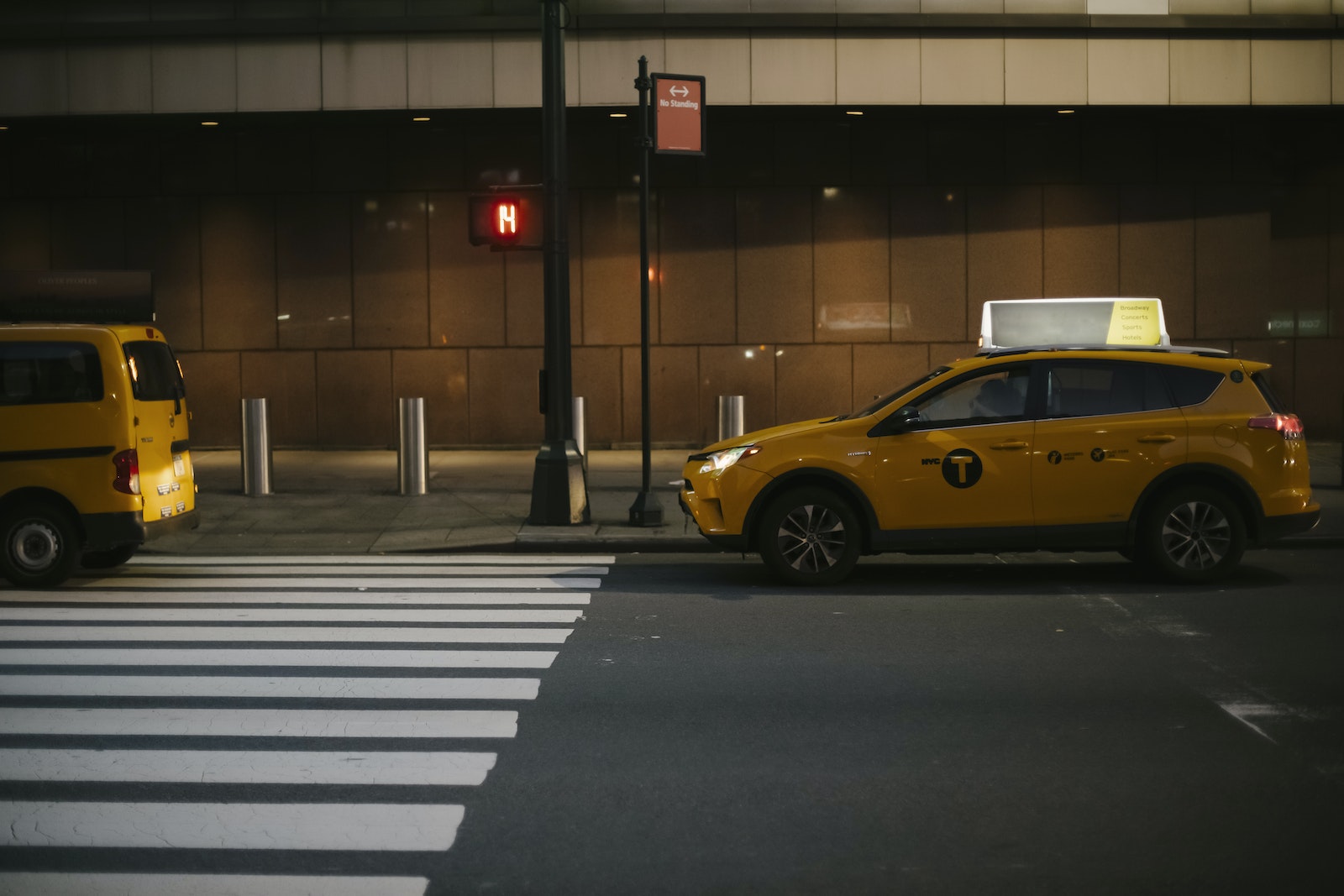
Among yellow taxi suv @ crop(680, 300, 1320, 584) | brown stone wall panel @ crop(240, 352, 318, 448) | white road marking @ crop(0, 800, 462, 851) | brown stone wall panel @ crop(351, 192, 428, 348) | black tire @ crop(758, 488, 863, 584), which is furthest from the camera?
brown stone wall panel @ crop(240, 352, 318, 448)

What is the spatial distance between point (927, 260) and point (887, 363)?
5.55 feet

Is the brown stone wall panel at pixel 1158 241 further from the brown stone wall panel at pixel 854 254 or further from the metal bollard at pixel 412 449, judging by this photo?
the metal bollard at pixel 412 449

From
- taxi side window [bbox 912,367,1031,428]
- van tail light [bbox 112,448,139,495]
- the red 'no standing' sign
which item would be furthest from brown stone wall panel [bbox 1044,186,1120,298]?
van tail light [bbox 112,448,139,495]

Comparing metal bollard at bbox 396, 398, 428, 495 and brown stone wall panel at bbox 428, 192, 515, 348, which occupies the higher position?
brown stone wall panel at bbox 428, 192, 515, 348

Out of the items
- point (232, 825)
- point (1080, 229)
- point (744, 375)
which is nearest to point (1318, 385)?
point (1080, 229)

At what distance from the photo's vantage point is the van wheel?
36.7ft

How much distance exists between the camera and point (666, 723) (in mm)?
7023

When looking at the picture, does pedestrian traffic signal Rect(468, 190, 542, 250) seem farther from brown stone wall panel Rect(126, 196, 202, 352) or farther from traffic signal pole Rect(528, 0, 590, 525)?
brown stone wall panel Rect(126, 196, 202, 352)

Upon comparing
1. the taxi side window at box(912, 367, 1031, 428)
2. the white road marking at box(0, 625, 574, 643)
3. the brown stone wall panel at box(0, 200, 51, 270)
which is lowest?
the white road marking at box(0, 625, 574, 643)

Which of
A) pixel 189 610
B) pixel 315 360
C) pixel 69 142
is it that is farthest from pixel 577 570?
pixel 69 142

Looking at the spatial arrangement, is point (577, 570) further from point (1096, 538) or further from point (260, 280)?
point (260, 280)

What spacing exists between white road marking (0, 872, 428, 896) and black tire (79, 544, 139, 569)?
7701 mm

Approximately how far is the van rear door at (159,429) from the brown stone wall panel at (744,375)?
10.8m

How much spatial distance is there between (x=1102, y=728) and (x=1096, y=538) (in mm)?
4306
